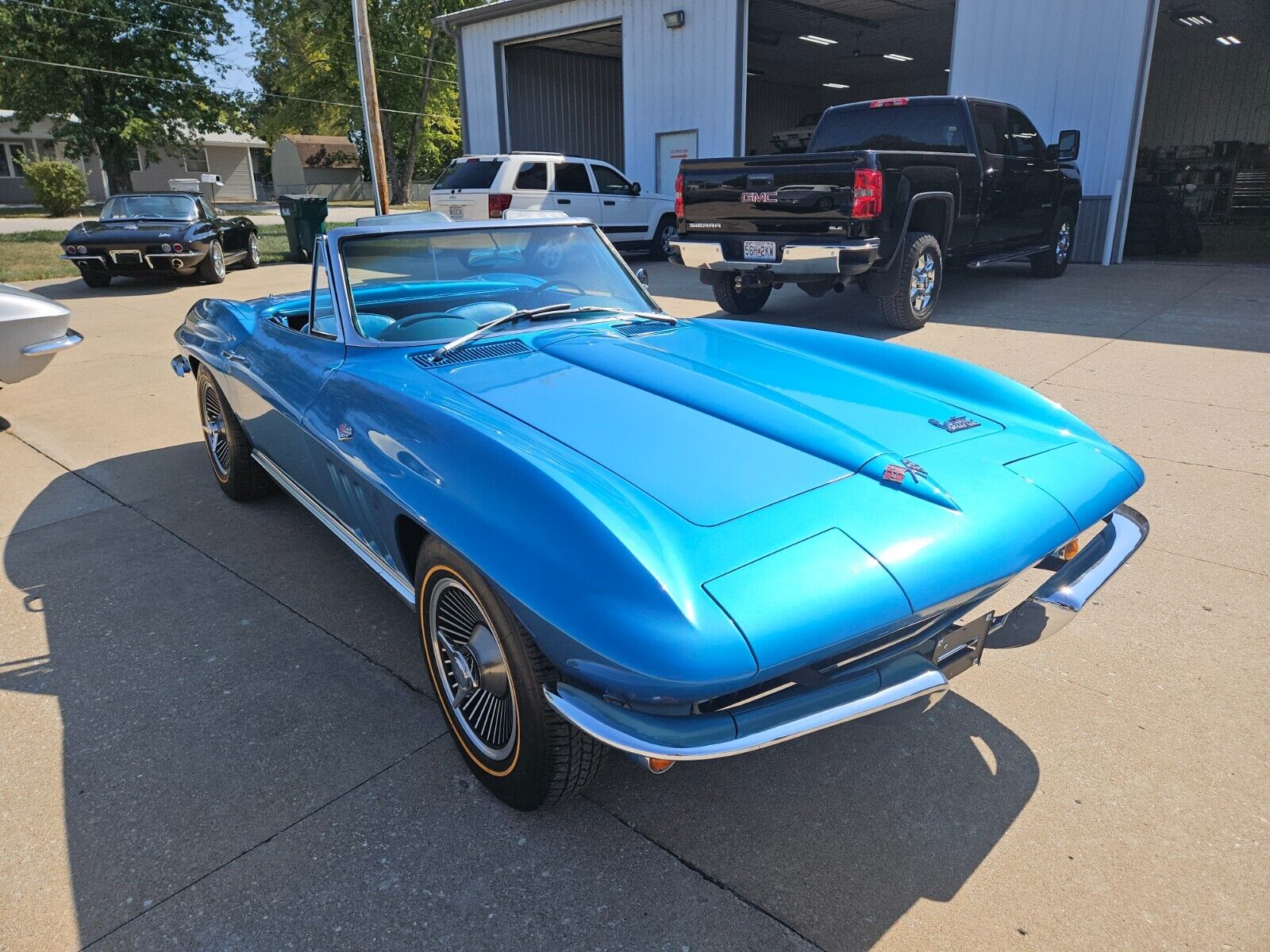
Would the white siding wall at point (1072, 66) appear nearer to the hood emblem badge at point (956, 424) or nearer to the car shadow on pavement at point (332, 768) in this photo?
the hood emblem badge at point (956, 424)

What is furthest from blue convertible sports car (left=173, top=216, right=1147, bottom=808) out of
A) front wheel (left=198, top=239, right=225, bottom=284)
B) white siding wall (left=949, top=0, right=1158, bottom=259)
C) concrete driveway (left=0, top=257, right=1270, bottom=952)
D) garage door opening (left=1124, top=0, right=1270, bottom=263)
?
garage door opening (left=1124, top=0, right=1270, bottom=263)

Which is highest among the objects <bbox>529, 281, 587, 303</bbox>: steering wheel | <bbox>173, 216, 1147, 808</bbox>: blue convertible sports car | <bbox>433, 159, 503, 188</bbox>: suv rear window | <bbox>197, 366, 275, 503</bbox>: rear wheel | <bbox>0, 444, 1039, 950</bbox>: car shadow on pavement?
<bbox>433, 159, 503, 188</bbox>: suv rear window

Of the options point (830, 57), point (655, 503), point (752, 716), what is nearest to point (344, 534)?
point (655, 503)

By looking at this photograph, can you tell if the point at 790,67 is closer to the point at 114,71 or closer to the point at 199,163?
the point at 114,71

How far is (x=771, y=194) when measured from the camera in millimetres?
7773

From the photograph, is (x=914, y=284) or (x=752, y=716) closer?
(x=752, y=716)

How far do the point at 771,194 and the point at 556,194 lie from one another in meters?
6.83

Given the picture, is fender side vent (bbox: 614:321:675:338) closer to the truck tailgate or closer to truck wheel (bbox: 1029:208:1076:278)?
the truck tailgate

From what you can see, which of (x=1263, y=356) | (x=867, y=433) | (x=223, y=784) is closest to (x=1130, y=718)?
(x=867, y=433)

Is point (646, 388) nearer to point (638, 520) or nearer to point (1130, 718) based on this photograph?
point (638, 520)

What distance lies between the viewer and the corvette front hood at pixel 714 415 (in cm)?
221

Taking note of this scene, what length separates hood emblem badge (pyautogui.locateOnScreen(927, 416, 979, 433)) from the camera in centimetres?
266

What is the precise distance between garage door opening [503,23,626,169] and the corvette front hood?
17.5m

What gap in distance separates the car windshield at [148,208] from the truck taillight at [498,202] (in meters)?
4.52
